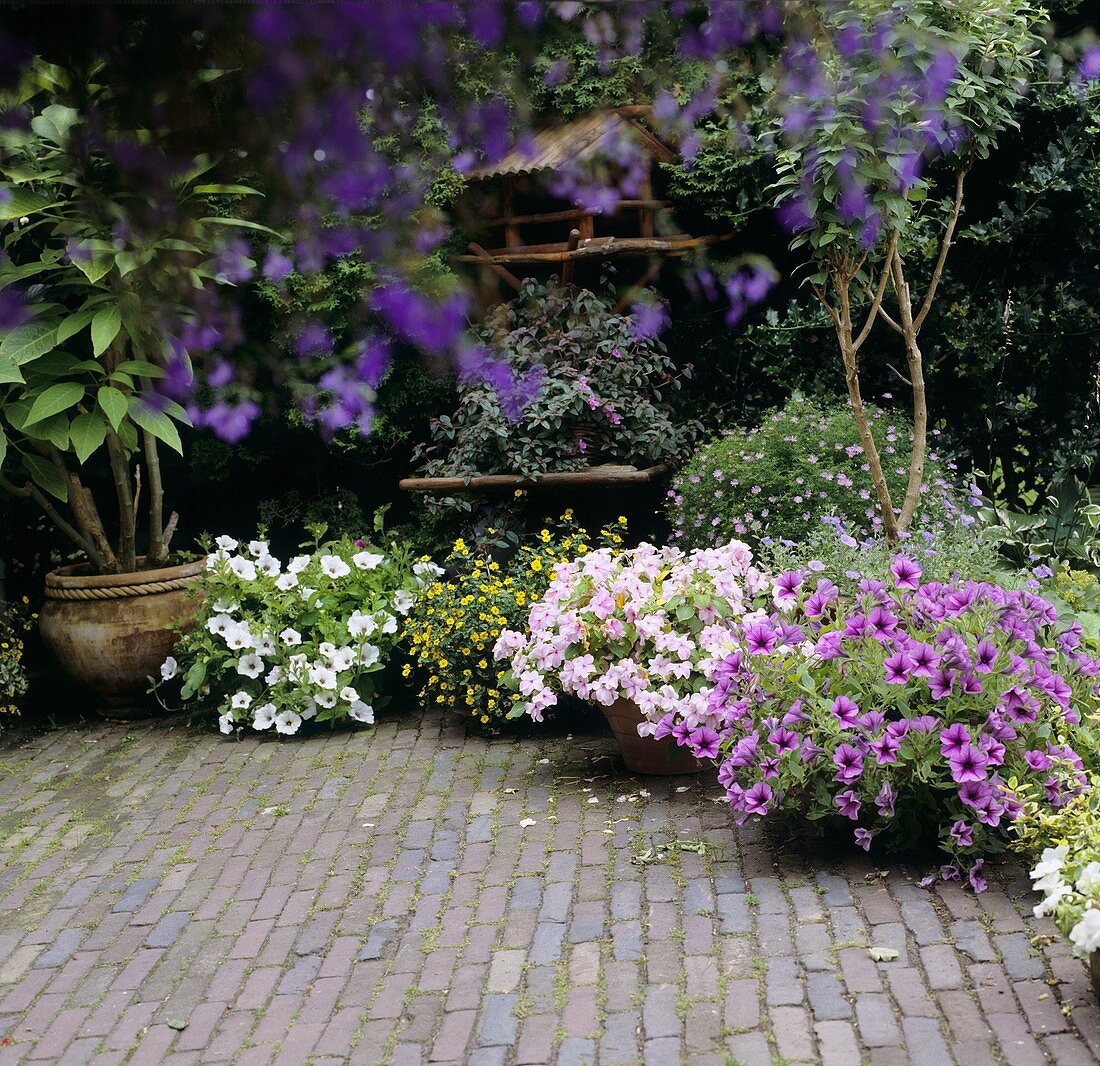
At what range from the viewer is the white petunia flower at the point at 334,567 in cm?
473

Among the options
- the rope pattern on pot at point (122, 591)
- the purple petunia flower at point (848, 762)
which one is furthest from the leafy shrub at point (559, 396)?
the purple petunia flower at point (848, 762)

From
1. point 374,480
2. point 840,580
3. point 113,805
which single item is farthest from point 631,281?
point 113,805

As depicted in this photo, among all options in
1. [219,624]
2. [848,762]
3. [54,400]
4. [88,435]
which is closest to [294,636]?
[219,624]

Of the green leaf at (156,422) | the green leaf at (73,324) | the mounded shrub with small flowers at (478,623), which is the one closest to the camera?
the green leaf at (73,324)

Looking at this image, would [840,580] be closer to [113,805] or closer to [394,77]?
[113,805]

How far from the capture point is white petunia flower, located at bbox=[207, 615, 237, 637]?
15.0ft

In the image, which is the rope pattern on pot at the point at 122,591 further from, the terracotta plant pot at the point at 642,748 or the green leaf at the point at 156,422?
the terracotta plant pot at the point at 642,748

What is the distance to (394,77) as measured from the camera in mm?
1118

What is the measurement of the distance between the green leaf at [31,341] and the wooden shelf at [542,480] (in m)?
1.61

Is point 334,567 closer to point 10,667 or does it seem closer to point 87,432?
point 87,432

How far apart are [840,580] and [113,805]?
2517 mm

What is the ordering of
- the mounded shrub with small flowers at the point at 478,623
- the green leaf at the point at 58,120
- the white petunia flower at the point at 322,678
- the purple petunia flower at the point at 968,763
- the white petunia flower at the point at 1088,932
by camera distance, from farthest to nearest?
the white petunia flower at the point at 322,678 → the mounded shrub with small flowers at the point at 478,623 → the purple petunia flower at the point at 968,763 → the white petunia flower at the point at 1088,932 → the green leaf at the point at 58,120

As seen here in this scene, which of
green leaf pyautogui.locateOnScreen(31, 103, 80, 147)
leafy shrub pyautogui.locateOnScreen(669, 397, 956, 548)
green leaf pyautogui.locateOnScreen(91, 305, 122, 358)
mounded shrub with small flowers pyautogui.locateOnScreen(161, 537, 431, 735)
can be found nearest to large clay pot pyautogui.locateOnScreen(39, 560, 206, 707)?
mounded shrub with small flowers pyautogui.locateOnScreen(161, 537, 431, 735)

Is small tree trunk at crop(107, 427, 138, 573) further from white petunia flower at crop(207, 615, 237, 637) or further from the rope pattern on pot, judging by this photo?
white petunia flower at crop(207, 615, 237, 637)
